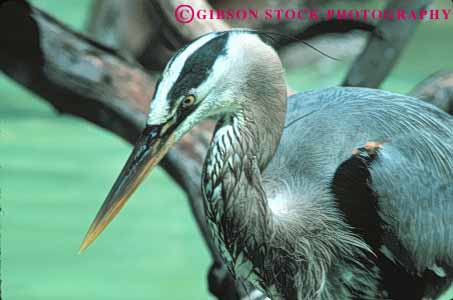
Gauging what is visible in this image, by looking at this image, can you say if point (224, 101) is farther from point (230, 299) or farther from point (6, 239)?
point (6, 239)

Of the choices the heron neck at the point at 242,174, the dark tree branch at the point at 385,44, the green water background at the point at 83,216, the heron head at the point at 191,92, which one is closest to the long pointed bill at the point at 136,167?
the heron head at the point at 191,92

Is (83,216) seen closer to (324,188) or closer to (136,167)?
(324,188)

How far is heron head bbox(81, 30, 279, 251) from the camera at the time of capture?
1.62m

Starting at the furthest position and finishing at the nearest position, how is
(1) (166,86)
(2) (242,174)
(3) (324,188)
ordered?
(3) (324,188) → (2) (242,174) → (1) (166,86)

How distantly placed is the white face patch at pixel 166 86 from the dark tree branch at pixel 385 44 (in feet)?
3.81

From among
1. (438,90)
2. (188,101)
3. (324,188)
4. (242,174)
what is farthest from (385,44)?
(188,101)

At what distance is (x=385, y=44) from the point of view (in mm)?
2695

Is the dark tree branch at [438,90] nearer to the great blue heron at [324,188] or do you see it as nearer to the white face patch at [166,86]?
the great blue heron at [324,188]

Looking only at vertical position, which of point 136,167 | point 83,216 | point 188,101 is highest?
point 188,101

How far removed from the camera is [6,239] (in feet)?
14.8

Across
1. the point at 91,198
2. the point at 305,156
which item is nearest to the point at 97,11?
the point at 91,198

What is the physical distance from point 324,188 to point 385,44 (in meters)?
0.76

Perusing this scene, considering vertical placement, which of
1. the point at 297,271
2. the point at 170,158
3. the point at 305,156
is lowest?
the point at 170,158

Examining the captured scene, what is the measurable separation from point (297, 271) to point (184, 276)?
2112 mm
